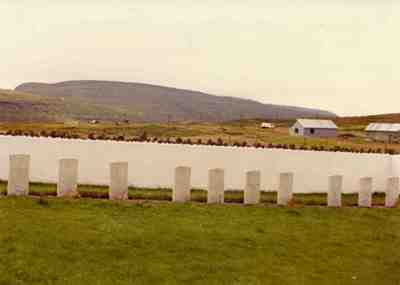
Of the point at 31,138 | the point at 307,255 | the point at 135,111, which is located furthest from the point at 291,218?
the point at 135,111

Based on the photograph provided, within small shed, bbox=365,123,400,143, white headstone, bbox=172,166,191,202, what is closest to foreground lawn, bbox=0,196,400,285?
white headstone, bbox=172,166,191,202

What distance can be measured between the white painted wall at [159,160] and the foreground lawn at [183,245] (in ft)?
14.6

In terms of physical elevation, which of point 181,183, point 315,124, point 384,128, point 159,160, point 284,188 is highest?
point 315,124

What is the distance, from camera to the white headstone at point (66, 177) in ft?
38.2

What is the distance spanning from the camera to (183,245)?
8.40 m

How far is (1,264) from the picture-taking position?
6.70 metres

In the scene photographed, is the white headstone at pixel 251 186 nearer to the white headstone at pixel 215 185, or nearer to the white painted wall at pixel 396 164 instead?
the white headstone at pixel 215 185

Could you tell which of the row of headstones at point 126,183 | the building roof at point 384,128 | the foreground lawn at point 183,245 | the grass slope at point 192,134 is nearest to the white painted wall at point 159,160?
the row of headstones at point 126,183

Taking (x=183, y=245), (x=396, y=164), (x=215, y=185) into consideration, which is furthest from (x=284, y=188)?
(x=396, y=164)

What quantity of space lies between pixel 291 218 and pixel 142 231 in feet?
12.7

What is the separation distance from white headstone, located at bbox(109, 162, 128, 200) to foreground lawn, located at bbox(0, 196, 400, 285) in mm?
672

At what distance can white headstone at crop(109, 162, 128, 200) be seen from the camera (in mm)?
12008

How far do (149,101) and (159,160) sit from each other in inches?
5334

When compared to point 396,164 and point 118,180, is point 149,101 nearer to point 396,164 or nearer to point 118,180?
point 396,164
